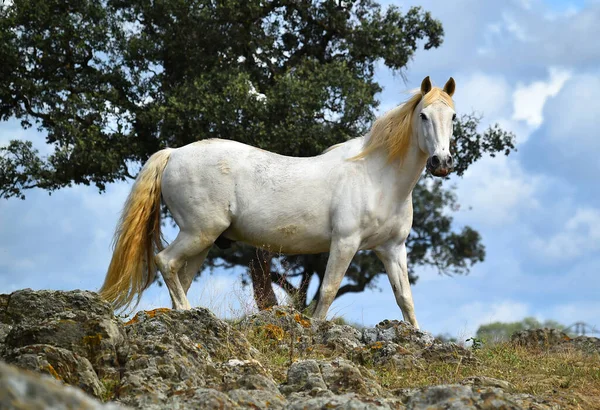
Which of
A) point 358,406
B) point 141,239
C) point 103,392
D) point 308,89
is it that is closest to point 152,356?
point 103,392

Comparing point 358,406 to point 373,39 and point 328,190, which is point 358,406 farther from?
point 373,39

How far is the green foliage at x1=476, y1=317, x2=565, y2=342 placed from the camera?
11020 millimetres

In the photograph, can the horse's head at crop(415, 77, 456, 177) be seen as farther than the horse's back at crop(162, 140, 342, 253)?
No

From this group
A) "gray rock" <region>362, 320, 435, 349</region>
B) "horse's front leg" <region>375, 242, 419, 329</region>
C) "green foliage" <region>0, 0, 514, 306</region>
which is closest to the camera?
"gray rock" <region>362, 320, 435, 349</region>

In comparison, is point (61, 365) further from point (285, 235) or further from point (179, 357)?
point (285, 235)

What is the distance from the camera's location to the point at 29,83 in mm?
17219

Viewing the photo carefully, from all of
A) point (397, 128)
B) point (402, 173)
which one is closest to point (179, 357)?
point (402, 173)

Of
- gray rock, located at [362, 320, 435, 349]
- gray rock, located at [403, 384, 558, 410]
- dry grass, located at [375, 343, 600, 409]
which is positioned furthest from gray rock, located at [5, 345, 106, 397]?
gray rock, located at [362, 320, 435, 349]

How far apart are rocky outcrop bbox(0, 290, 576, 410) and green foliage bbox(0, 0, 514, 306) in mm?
8069

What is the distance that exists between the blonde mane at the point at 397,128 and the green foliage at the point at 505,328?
2.59 metres

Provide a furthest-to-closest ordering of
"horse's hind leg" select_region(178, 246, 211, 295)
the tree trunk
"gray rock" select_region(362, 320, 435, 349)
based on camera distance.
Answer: "horse's hind leg" select_region(178, 246, 211, 295)
the tree trunk
"gray rock" select_region(362, 320, 435, 349)

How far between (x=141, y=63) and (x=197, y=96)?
2572 millimetres

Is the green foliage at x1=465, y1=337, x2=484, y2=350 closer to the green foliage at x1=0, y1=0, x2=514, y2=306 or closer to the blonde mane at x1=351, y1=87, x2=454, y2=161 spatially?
the blonde mane at x1=351, y1=87, x2=454, y2=161

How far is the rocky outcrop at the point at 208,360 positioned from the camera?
4.28 meters
